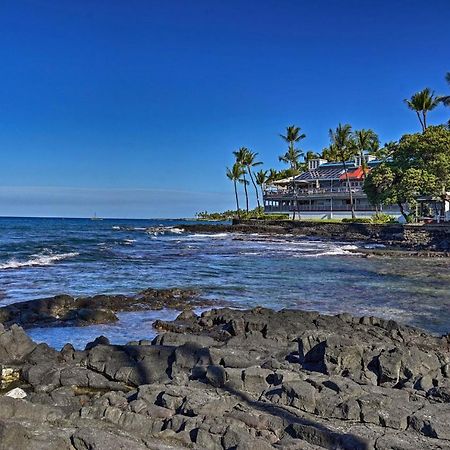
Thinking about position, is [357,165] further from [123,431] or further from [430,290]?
[123,431]

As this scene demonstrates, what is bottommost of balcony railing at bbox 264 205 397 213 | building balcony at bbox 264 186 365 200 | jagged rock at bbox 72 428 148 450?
jagged rock at bbox 72 428 148 450

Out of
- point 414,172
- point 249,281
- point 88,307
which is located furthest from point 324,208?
point 88,307

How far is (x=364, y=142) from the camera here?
6644 centimetres

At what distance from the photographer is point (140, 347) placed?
382 inches

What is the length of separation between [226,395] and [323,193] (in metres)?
69.1

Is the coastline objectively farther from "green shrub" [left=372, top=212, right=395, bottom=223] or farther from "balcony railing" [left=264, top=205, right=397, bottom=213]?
"balcony railing" [left=264, top=205, right=397, bottom=213]

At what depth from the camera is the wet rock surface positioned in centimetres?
1415

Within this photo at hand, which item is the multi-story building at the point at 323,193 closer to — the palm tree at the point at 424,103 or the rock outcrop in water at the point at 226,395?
the palm tree at the point at 424,103

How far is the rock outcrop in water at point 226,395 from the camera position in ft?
18.8

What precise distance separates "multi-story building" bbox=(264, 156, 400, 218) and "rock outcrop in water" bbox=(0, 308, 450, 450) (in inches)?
2419

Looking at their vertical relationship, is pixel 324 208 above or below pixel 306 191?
below

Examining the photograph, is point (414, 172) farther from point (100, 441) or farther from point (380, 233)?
point (100, 441)

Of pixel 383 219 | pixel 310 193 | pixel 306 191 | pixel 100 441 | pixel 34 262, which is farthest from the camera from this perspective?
pixel 306 191

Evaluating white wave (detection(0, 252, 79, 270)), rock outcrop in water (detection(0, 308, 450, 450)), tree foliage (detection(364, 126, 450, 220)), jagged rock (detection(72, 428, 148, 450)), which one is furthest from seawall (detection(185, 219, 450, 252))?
jagged rock (detection(72, 428, 148, 450))
